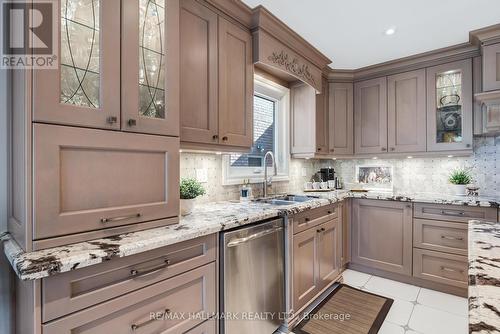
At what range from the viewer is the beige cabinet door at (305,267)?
200 centimetres

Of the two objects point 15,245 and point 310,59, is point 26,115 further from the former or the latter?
point 310,59

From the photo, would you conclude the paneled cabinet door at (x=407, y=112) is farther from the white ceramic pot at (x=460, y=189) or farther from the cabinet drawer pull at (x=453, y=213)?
the cabinet drawer pull at (x=453, y=213)

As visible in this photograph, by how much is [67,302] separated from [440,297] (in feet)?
10.1

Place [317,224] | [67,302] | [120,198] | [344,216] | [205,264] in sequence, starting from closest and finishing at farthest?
[67,302] < [120,198] < [205,264] < [317,224] < [344,216]

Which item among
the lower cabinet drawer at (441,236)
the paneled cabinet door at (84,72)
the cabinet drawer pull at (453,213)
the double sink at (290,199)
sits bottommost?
the lower cabinet drawer at (441,236)

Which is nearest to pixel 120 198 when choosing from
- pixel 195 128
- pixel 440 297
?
pixel 195 128

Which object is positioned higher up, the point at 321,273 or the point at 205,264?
the point at 205,264

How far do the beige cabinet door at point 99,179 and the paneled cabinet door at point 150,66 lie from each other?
0.10 m

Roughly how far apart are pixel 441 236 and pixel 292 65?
2296mm

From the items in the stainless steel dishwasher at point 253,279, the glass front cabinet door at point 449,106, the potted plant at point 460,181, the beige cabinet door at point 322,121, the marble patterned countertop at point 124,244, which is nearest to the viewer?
the marble patterned countertop at point 124,244

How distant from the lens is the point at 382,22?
2.20m

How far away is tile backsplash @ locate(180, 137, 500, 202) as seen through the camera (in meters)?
2.21

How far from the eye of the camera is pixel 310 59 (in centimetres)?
276

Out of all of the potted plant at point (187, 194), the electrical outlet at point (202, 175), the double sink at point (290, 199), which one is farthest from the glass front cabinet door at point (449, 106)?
the potted plant at point (187, 194)
